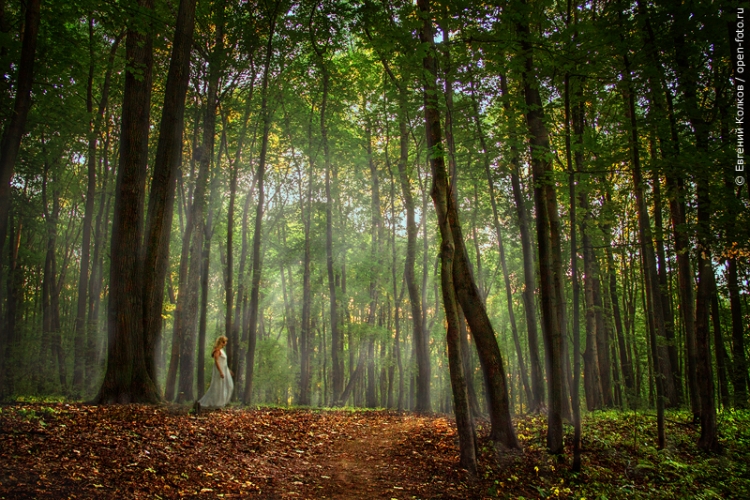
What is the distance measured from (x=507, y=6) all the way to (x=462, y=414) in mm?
5611

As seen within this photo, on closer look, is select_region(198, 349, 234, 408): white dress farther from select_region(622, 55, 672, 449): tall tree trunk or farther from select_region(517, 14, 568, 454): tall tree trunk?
select_region(622, 55, 672, 449): tall tree trunk

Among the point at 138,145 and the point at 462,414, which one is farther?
the point at 138,145

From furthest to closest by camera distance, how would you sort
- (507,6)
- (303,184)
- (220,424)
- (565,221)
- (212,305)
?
(212,305), (303,184), (565,221), (220,424), (507,6)

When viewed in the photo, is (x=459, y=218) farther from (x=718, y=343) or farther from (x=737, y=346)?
(x=737, y=346)

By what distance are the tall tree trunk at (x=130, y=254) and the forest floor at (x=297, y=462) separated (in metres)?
0.93

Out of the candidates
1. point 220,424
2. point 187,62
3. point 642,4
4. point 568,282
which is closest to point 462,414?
point 220,424

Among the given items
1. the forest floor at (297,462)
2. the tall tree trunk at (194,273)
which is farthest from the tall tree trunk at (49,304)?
the forest floor at (297,462)

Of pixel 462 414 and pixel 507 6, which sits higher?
pixel 507 6

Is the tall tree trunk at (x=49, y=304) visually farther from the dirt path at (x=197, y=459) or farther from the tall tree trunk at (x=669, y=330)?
the tall tree trunk at (x=669, y=330)

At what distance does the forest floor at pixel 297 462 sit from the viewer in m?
4.29

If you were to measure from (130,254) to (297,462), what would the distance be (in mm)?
5257

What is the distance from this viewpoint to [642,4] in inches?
244

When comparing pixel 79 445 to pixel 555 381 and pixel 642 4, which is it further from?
pixel 642 4

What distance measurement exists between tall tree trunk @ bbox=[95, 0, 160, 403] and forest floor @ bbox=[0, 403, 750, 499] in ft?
3.04
